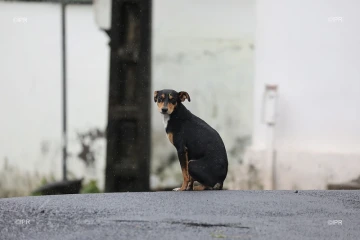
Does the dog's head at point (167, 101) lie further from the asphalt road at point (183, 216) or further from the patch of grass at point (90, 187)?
the patch of grass at point (90, 187)

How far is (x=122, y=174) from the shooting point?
7.21 m

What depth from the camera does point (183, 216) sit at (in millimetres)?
4574

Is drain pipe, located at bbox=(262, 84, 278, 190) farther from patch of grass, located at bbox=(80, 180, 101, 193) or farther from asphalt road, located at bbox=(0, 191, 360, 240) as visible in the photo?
asphalt road, located at bbox=(0, 191, 360, 240)

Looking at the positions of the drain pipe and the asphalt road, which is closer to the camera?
the asphalt road

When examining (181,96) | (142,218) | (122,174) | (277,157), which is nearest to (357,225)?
(142,218)

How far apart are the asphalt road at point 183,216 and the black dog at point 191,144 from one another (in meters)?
0.13

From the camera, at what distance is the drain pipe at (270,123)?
27.2 feet

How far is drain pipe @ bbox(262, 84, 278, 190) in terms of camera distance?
830 centimetres

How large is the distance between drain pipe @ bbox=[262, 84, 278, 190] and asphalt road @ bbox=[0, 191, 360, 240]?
9.09 feet

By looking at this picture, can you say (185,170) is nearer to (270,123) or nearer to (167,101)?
(167,101)

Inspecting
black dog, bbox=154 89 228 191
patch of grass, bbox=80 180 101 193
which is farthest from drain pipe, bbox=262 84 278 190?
black dog, bbox=154 89 228 191

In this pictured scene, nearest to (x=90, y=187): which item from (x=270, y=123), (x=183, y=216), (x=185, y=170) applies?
(x=270, y=123)

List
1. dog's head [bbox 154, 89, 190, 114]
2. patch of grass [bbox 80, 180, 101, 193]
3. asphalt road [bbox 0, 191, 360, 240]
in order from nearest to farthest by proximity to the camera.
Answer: asphalt road [bbox 0, 191, 360, 240] → dog's head [bbox 154, 89, 190, 114] → patch of grass [bbox 80, 180, 101, 193]

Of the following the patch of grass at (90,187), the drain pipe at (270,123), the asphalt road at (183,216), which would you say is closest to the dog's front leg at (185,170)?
the asphalt road at (183,216)
